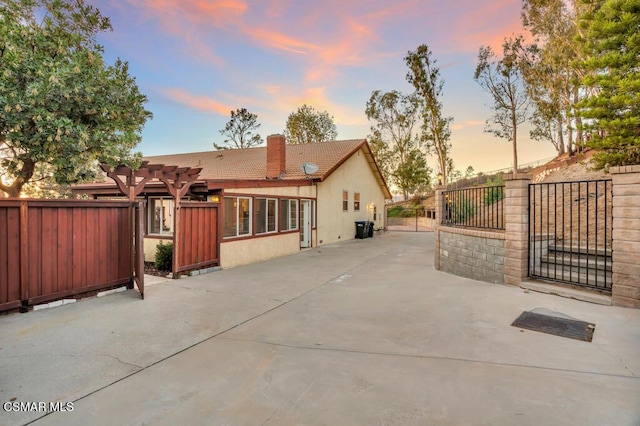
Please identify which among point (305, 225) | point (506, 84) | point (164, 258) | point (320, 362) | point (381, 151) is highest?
point (506, 84)

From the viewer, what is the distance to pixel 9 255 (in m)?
4.71

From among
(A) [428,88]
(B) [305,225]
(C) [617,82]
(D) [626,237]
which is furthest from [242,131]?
(D) [626,237]

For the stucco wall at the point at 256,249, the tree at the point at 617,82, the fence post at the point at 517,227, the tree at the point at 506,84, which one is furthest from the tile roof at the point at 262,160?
the tree at the point at 506,84

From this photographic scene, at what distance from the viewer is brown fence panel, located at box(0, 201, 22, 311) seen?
4648 mm

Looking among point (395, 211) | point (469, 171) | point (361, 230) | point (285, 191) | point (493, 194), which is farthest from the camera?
point (469, 171)

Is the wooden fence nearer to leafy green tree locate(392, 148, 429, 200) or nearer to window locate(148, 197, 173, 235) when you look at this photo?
window locate(148, 197, 173, 235)

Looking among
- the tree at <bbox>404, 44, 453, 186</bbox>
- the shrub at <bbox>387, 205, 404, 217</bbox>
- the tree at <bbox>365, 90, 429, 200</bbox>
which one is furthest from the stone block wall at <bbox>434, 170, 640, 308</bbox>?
the tree at <bbox>365, 90, 429, 200</bbox>

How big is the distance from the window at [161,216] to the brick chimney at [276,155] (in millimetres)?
5093

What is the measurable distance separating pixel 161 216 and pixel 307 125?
1036 inches

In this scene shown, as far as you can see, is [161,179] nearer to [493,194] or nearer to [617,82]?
[617,82]

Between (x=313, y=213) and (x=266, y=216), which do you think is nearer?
(x=266, y=216)

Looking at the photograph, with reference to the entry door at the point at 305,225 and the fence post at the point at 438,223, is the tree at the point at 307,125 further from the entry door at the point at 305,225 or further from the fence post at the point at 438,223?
the fence post at the point at 438,223

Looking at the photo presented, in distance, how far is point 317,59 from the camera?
493 inches

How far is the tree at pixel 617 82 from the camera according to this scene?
260 inches
